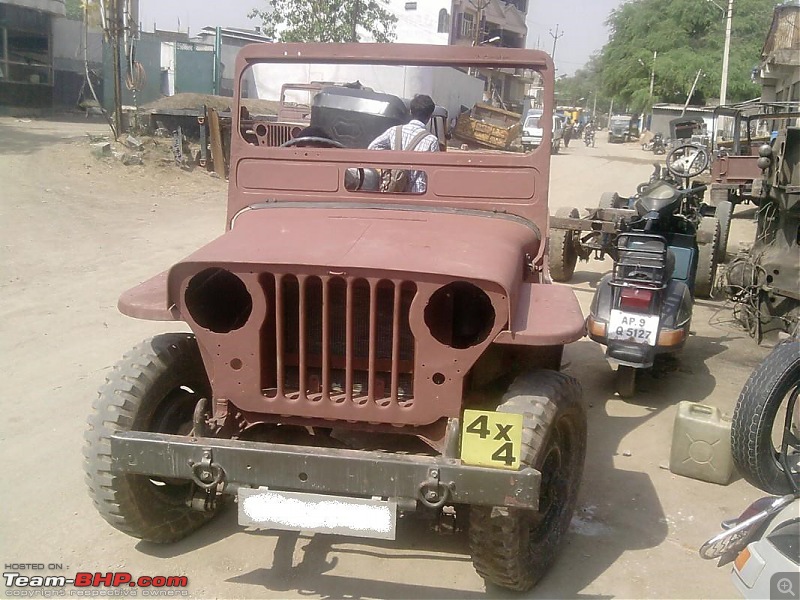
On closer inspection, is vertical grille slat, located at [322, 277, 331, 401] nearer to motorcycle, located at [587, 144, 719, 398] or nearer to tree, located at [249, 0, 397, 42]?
motorcycle, located at [587, 144, 719, 398]

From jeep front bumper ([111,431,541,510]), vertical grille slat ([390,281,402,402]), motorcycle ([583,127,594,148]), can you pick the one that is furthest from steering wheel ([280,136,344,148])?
motorcycle ([583,127,594,148])

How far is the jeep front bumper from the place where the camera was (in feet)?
8.21

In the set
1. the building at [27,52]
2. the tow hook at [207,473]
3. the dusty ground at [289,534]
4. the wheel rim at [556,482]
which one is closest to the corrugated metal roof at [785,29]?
the dusty ground at [289,534]

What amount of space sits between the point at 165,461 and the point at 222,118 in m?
12.6

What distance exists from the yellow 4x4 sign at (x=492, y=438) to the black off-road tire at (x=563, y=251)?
18.1 feet

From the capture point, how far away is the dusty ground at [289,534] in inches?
122

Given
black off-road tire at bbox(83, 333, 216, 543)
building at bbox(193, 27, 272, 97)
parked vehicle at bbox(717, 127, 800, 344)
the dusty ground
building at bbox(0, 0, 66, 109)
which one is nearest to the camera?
black off-road tire at bbox(83, 333, 216, 543)

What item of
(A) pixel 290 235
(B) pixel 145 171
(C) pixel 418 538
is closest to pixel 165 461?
(A) pixel 290 235

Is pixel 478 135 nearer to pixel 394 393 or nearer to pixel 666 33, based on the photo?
pixel 394 393

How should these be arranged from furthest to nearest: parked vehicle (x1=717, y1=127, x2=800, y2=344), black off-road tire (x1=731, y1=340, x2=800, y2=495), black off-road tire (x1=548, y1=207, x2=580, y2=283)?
black off-road tire (x1=548, y1=207, x2=580, y2=283) → parked vehicle (x1=717, y1=127, x2=800, y2=344) → black off-road tire (x1=731, y1=340, x2=800, y2=495)

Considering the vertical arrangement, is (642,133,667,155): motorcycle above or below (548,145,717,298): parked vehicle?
above

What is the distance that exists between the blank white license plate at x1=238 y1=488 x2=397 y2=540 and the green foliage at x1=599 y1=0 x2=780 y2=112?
35268 millimetres

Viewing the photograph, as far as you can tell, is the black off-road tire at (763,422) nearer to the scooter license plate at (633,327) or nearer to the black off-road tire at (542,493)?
the black off-road tire at (542,493)

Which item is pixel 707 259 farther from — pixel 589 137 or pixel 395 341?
pixel 589 137
